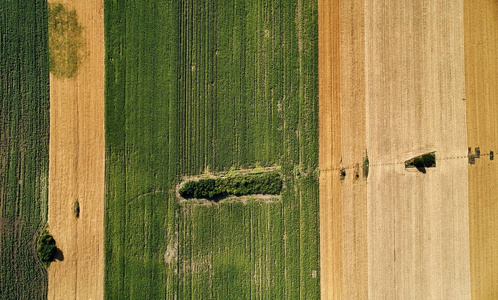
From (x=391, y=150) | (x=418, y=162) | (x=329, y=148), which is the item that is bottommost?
(x=418, y=162)

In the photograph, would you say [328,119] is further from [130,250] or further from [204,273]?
[130,250]

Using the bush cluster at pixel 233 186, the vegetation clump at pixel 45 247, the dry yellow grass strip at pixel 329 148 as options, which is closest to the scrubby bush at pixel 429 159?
the dry yellow grass strip at pixel 329 148

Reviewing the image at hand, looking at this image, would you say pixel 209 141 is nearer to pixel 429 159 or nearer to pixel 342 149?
pixel 342 149

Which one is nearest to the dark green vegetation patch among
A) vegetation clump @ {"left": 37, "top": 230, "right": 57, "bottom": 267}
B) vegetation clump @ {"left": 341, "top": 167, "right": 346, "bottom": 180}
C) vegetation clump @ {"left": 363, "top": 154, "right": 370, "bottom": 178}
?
Result: vegetation clump @ {"left": 37, "top": 230, "right": 57, "bottom": 267}

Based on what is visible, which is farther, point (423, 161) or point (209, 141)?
point (423, 161)

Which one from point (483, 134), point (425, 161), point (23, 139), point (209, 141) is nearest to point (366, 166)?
point (425, 161)

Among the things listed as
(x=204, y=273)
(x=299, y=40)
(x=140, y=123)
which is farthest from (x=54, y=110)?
(x=299, y=40)
